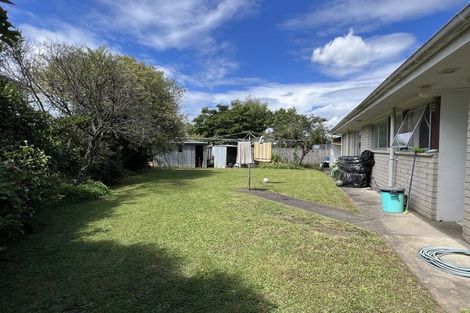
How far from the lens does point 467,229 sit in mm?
4527

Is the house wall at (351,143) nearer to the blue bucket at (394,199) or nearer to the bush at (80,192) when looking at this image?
the blue bucket at (394,199)

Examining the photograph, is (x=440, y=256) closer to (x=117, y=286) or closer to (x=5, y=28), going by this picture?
(x=117, y=286)

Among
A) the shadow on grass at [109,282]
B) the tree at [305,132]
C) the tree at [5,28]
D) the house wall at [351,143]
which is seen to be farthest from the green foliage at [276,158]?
the tree at [5,28]

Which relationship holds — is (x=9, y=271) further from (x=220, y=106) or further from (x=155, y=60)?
(x=220, y=106)

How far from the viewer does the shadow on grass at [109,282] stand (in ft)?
9.30

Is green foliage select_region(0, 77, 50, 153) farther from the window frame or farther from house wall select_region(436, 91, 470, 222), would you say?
the window frame

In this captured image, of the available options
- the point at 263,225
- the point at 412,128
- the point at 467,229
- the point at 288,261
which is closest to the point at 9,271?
the point at 288,261

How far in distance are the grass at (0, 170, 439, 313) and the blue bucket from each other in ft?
5.44

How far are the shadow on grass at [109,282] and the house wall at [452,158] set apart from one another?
15.4 ft

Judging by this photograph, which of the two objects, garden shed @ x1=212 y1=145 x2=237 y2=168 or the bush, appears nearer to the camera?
the bush

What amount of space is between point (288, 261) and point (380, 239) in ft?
5.89

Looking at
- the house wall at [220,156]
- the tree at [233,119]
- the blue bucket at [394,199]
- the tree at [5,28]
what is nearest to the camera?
the tree at [5,28]

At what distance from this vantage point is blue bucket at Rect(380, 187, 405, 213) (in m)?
6.56

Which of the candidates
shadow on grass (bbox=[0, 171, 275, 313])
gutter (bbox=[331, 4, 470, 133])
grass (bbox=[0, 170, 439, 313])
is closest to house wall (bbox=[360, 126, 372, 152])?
gutter (bbox=[331, 4, 470, 133])
